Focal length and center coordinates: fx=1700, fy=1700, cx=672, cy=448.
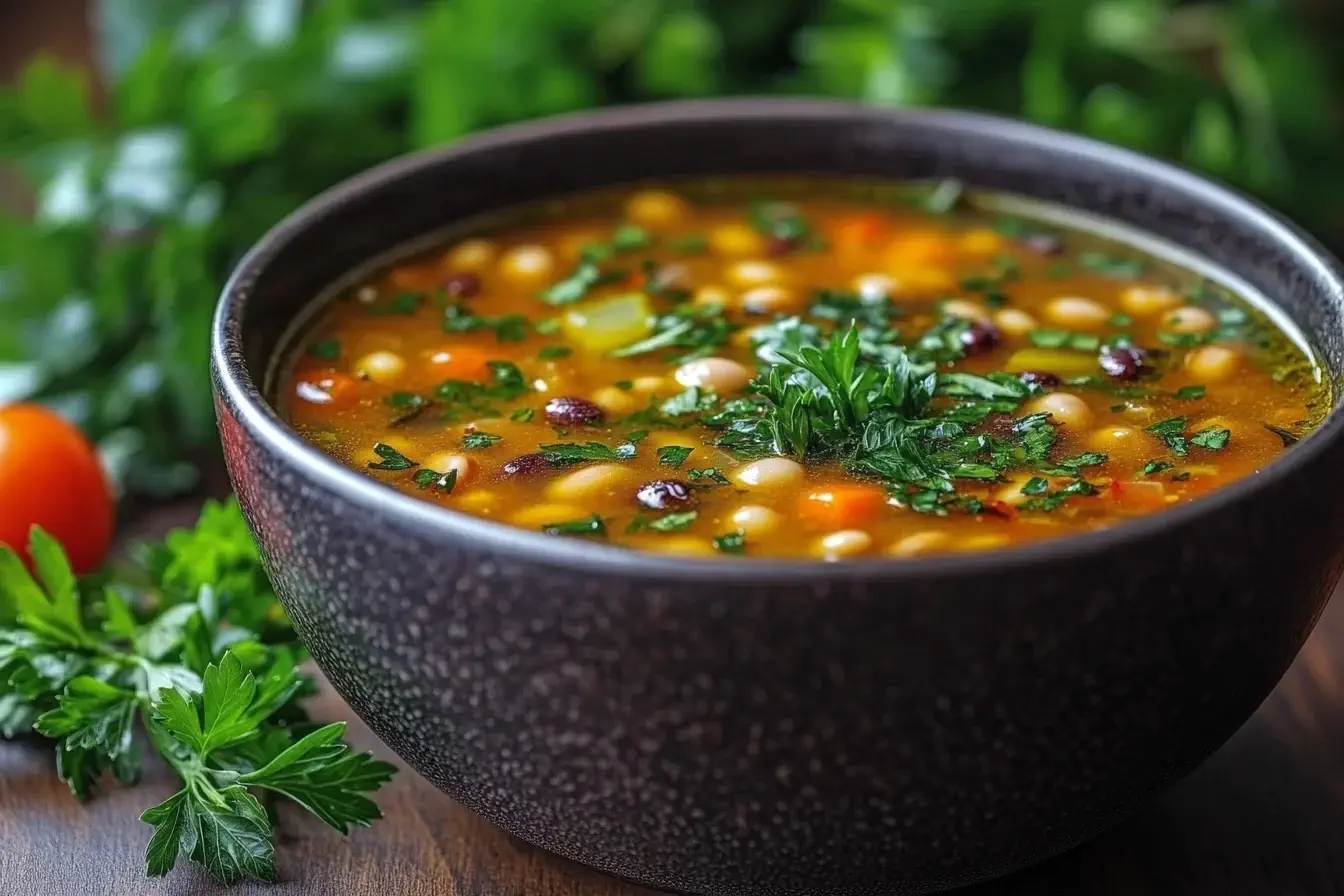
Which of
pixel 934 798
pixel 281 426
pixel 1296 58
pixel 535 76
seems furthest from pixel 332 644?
pixel 1296 58

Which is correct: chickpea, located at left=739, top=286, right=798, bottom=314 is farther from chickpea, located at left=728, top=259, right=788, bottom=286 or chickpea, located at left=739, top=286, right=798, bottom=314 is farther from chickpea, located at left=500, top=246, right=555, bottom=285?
chickpea, located at left=500, top=246, right=555, bottom=285

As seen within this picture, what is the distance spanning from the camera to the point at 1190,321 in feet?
8.30

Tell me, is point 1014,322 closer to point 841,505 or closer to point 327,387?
point 841,505

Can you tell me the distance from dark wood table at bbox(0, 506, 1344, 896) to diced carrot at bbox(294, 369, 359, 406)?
496 mm

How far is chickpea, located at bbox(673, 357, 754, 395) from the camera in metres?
2.31

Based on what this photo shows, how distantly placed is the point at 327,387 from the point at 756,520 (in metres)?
0.73

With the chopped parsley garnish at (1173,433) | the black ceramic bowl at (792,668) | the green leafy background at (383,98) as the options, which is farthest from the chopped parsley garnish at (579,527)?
the green leafy background at (383,98)

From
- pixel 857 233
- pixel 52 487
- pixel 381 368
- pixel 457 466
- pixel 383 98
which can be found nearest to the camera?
pixel 457 466

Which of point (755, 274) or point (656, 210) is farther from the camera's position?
point (656, 210)

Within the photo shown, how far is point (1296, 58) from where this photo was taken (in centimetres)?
378

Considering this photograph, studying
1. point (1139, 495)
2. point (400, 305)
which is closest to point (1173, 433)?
point (1139, 495)

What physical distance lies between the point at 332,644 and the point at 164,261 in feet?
5.18

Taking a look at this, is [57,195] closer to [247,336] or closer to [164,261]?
[164,261]

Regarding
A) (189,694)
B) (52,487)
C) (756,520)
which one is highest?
(756,520)
